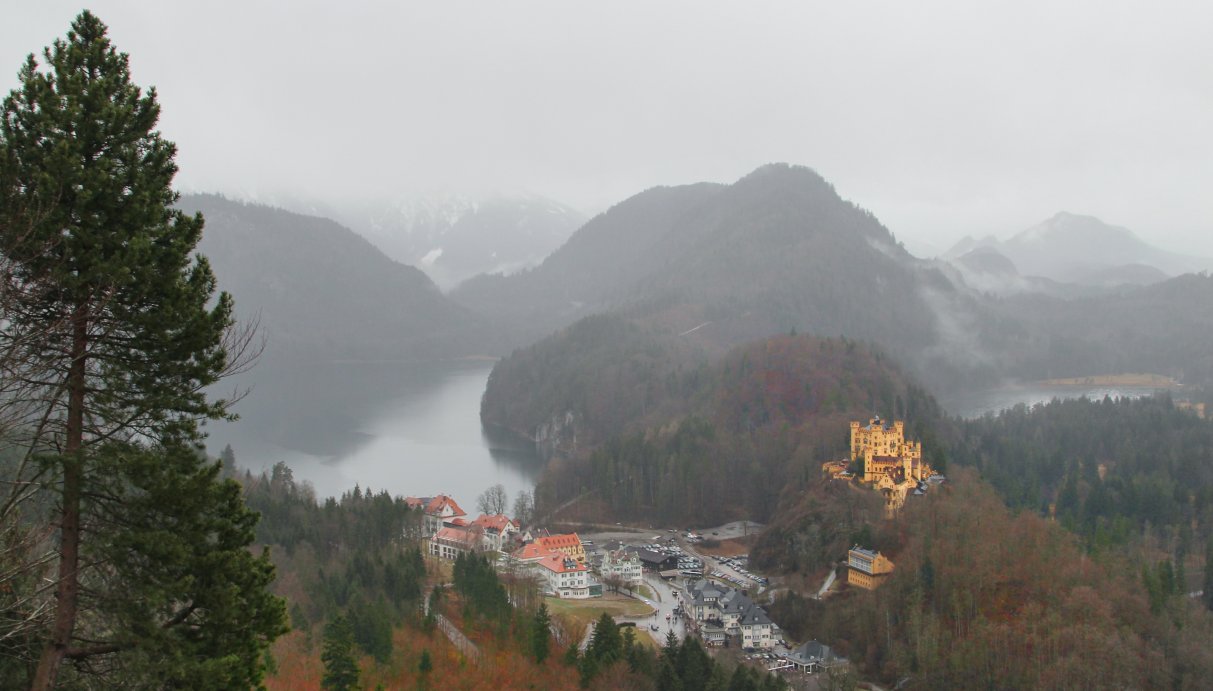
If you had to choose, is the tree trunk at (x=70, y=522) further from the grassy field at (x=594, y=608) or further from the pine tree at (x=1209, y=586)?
the pine tree at (x=1209, y=586)

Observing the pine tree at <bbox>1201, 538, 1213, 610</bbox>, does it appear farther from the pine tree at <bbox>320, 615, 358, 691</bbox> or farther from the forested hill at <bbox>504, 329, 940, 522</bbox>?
the pine tree at <bbox>320, 615, 358, 691</bbox>

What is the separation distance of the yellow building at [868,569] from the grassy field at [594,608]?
22.1ft

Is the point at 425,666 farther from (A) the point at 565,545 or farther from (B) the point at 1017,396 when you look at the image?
(B) the point at 1017,396

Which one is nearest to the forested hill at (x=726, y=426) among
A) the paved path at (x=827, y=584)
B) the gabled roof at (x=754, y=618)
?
the paved path at (x=827, y=584)

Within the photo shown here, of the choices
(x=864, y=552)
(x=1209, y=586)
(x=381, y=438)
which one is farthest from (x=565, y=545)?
(x=381, y=438)

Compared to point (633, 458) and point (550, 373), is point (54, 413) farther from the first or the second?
point (550, 373)

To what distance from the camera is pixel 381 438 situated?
74.2 metres

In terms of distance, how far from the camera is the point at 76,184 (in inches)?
275

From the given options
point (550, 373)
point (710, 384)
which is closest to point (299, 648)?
point (710, 384)

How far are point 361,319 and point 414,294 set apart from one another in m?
13.7

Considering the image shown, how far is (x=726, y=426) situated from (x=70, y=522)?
182ft

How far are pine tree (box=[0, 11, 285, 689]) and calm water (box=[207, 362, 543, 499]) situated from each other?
1709 inches

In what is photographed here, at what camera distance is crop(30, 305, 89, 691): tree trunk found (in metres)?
6.79

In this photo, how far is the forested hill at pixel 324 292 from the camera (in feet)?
526
